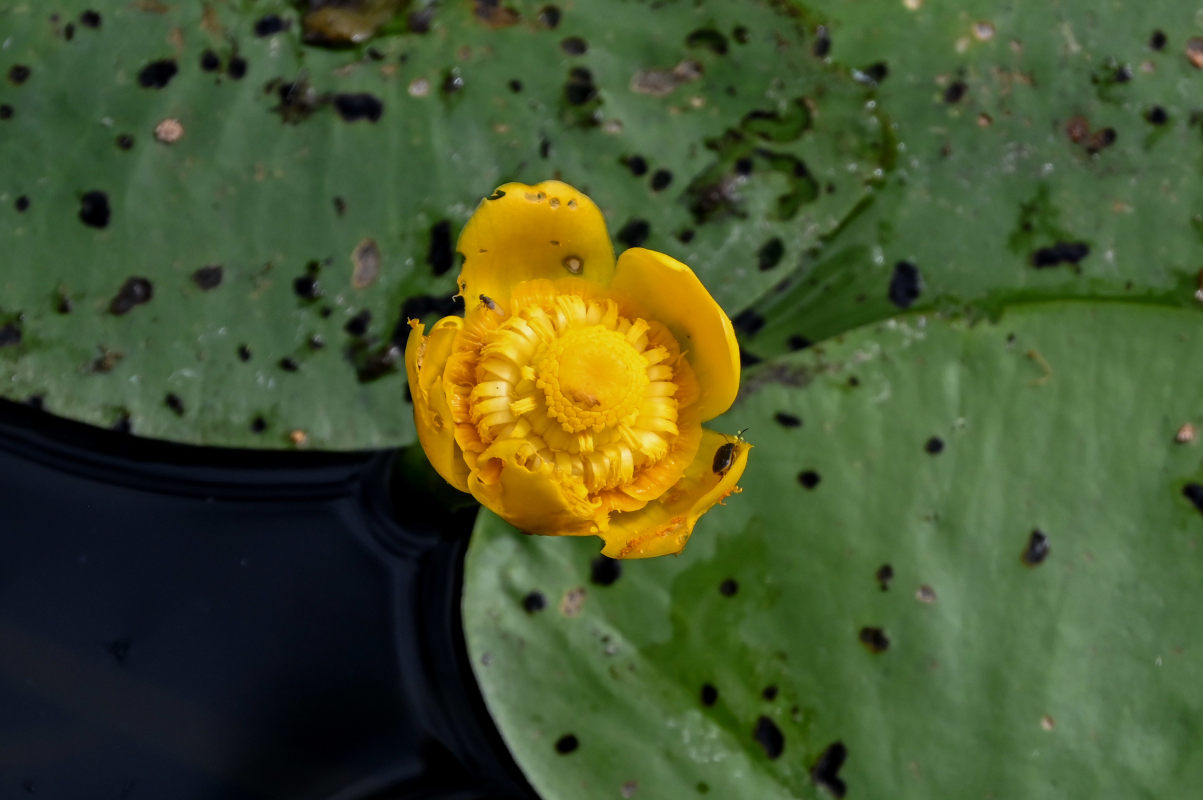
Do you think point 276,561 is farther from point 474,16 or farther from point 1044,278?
point 1044,278

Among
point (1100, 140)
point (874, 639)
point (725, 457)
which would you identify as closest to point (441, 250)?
point (725, 457)

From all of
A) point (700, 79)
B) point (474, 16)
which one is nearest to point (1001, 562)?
point (700, 79)

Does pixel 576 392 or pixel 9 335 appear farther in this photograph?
pixel 9 335

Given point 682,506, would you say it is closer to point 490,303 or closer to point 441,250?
point 490,303

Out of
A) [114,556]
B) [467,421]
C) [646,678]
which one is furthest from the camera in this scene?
[114,556]

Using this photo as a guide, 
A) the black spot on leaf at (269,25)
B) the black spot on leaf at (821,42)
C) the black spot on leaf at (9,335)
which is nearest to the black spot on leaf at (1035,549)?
the black spot on leaf at (821,42)

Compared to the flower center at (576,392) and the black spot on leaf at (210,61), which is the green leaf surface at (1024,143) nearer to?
the flower center at (576,392)
